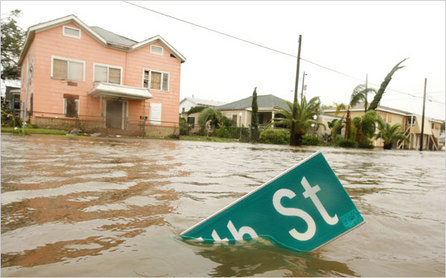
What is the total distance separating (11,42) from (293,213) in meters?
31.1

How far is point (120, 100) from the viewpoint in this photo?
1884 centimetres

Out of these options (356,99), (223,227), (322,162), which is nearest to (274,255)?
(223,227)

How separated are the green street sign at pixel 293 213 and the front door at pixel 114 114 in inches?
735

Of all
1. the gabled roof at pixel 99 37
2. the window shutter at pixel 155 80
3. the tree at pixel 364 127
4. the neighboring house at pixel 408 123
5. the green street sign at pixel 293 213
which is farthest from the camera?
the neighboring house at pixel 408 123

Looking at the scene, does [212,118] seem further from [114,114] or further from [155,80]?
[114,114]

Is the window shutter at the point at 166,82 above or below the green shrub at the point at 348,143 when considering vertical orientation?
above

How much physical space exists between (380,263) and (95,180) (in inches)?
106

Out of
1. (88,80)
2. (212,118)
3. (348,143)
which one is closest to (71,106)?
(88,80)

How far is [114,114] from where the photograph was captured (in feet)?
62.2

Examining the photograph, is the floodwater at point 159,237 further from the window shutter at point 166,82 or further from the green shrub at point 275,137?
the green shrub at point 275,137

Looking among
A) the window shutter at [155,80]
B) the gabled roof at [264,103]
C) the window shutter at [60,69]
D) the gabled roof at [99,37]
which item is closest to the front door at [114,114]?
the window shutter at [155,80]

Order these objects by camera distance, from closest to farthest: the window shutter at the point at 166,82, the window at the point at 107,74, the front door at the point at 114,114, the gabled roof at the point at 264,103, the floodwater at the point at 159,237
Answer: the floodwater at the point at 159,237 → the window at the point at 107,74 → the front door at the point at 114,114 → the window shutter at the point at 166,82 → the gabled roof at the point at 264,103

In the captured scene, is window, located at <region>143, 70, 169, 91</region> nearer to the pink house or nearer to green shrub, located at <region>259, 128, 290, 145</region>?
the pink house

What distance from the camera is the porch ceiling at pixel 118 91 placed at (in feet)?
52.9
